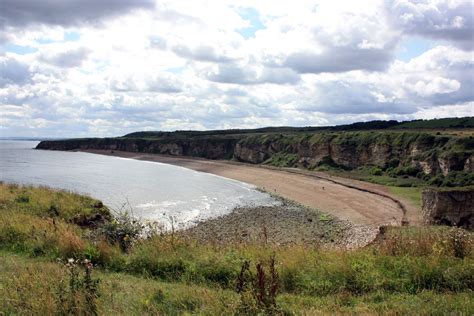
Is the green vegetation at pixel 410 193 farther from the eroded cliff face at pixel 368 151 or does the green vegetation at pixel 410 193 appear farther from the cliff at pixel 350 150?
the eroded cliff face at pixel 368 151

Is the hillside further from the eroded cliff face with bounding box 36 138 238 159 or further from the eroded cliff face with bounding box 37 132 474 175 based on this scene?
the eroded cliff face with bounding box 36 138 238 159

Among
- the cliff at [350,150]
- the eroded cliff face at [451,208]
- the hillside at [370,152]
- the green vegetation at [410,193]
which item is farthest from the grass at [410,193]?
the eroded cliff face at [451,208]

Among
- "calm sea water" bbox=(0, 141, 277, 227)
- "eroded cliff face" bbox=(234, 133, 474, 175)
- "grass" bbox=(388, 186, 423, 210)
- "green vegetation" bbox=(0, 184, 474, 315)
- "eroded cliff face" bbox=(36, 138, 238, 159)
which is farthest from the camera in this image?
"eroded cliff face" bbox=(36, 138, 238, 159)

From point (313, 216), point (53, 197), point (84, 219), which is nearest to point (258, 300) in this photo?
point (84, 219)

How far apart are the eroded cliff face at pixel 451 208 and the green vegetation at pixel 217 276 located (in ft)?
77.9

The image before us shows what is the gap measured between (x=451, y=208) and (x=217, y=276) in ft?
91.6

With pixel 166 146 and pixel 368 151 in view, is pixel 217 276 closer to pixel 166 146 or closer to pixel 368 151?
pixel 368 151

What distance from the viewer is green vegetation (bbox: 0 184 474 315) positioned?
583 centimetres

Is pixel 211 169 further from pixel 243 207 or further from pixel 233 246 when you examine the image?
pixel 233 246

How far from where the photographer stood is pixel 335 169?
255ft


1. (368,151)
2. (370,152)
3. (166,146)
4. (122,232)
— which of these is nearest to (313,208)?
(370,152)

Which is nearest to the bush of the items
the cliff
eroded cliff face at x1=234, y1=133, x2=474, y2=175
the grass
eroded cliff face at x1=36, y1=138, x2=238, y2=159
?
the grass

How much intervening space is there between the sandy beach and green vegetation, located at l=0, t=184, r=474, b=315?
91.5 ft

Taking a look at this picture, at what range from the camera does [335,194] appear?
52031mm
